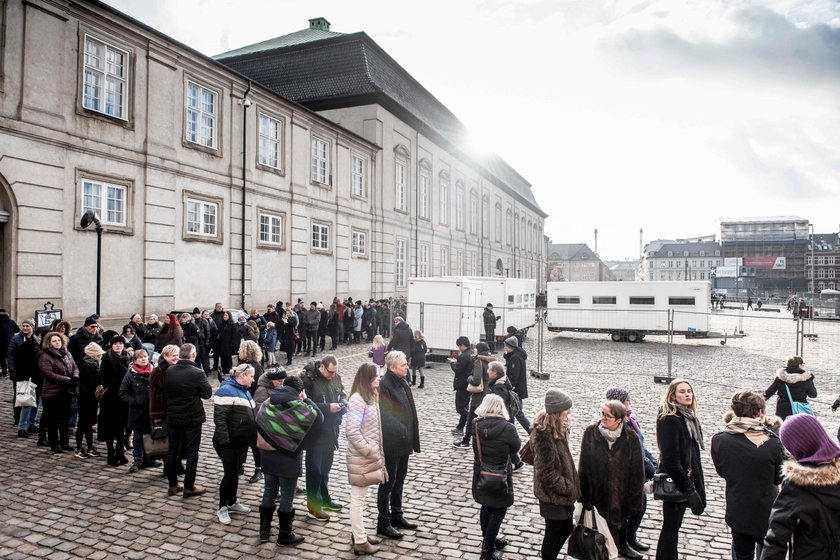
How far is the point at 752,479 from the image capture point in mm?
4184

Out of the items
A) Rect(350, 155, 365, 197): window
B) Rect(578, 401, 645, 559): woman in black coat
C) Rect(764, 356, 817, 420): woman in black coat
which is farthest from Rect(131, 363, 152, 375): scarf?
Rect(350, 155, 365, 197): window

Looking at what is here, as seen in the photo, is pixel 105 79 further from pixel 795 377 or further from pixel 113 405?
pixel 795 377

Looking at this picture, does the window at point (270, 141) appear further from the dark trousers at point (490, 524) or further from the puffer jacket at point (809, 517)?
the puffer jacket at point (809, 517)

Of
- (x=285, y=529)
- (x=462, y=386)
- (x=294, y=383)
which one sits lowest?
(x=285, y=529)

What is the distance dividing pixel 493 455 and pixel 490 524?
694 millimetres

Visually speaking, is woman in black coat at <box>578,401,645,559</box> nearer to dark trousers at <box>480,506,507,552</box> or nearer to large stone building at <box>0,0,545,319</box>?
dark trousers at <box>480,506,507,552</box>

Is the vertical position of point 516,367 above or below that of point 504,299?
below

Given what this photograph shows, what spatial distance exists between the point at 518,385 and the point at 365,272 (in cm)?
2166

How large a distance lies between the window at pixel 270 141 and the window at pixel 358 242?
269 inches

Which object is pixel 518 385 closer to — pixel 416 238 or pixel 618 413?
pixel 618 413

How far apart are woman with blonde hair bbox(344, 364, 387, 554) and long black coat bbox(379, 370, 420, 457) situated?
0.72ft

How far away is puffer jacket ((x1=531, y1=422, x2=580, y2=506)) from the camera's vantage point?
4.61 meters

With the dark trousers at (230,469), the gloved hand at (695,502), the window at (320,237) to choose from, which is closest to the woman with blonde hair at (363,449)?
the dark trousers at (230,469)

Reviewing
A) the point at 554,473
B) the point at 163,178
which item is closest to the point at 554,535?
the point at 554,473
